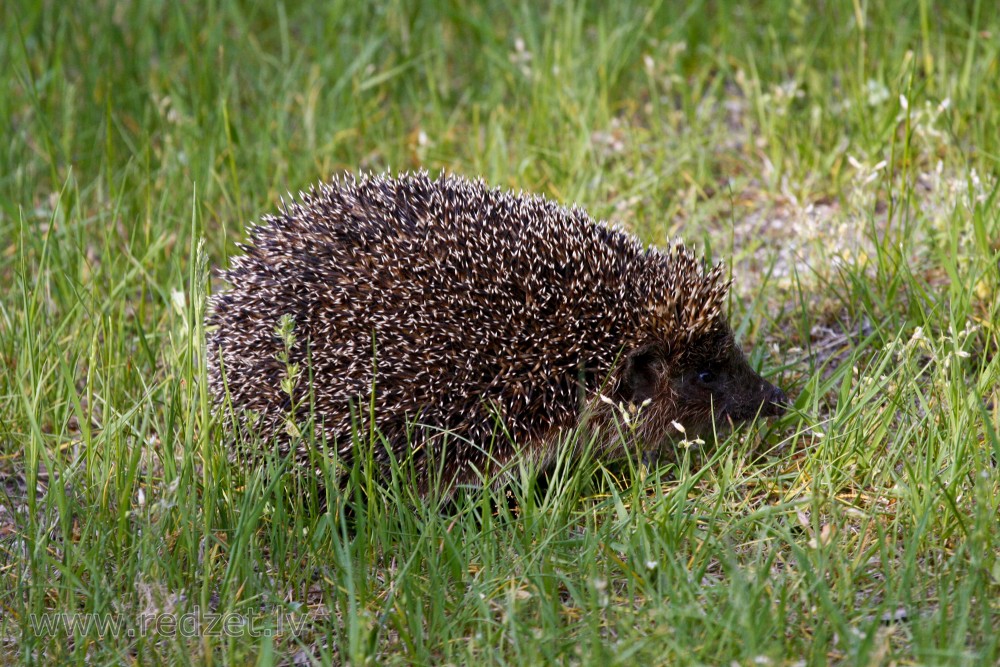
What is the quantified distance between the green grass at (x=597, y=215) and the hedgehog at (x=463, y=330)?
0.27m

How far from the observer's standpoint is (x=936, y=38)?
795 centimetres

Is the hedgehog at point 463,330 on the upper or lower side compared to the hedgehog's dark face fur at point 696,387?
upper

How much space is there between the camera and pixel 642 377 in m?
5.25

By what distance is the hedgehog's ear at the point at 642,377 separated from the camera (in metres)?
5.18

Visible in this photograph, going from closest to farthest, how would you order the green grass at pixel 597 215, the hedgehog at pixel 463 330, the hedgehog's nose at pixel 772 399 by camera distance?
the green grass at pixel 597 215 < the hedgehog at pixel 463 330 < the hedgehog's nose at pixel 772 399

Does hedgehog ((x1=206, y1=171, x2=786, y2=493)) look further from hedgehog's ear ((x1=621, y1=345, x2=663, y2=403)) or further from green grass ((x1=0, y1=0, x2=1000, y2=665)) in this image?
green grass ((x1=0, y1=0, x2=1000, y2=665))

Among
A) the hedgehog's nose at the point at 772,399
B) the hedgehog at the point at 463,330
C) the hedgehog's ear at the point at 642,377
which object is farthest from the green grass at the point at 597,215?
the hedgehog's ear at the point at 642,377

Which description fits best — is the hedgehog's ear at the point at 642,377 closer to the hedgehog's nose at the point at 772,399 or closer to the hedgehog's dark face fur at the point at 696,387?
the hedgehog's dark face fur at the point at 696,387

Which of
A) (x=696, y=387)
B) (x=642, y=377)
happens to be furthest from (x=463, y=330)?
(x=696, y=387)

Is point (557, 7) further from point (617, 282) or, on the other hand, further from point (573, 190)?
point (617, 282)

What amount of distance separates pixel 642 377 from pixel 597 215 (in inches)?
66.7

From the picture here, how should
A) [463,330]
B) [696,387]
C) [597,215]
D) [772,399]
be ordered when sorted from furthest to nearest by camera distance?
[597,215], [696,387], [772,399], [463,330]

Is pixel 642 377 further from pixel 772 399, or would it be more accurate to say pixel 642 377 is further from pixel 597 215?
pixel 597 215

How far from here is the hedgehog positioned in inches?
187
